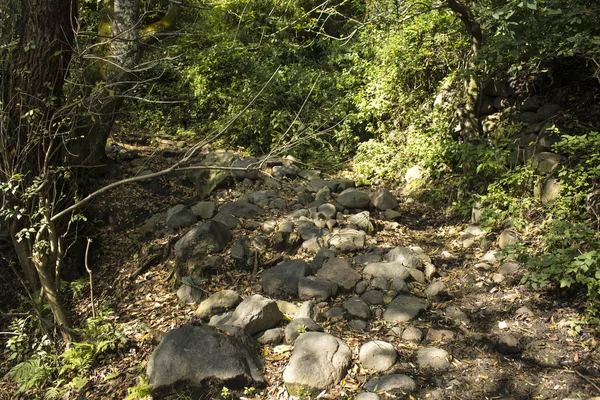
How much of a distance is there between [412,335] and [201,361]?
5.70 ft

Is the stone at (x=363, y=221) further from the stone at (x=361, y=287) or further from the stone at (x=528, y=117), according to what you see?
the stone at (x=528, y=117)

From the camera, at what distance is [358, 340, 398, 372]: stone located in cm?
346

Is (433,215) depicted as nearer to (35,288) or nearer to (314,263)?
(314,263)

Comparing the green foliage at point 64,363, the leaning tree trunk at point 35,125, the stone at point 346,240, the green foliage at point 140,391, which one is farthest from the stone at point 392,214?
the leaning tree trunk at point 35,125

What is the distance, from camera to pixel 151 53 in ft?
21.6

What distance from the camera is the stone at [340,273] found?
14.6 ft

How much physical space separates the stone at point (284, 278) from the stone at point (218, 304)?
338 mm

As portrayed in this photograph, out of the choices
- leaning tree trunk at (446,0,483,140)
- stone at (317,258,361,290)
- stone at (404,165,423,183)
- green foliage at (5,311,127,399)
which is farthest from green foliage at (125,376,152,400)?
leaning tree trunk at (446,0,483,140)

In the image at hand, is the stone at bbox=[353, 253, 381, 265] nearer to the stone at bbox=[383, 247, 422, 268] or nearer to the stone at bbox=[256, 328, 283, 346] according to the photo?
the stone at bbox=[383, 247, 422, 268]

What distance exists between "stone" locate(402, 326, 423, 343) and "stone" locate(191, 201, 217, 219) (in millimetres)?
2984

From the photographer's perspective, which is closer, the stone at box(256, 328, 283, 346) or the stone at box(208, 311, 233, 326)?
the stone at box(256, 328, 283, 346)

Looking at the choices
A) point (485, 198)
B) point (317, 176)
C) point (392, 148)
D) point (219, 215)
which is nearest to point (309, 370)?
point (219, 215)

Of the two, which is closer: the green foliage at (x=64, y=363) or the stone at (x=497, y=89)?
the green foliage at (x=64, y=363)

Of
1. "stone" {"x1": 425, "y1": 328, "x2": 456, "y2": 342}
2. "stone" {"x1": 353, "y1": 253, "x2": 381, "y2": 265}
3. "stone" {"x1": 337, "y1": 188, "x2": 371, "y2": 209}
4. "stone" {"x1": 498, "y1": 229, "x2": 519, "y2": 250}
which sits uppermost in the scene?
"stone" {"x1": 498, "y1": 229, "x2": 519, "y2": 250}
